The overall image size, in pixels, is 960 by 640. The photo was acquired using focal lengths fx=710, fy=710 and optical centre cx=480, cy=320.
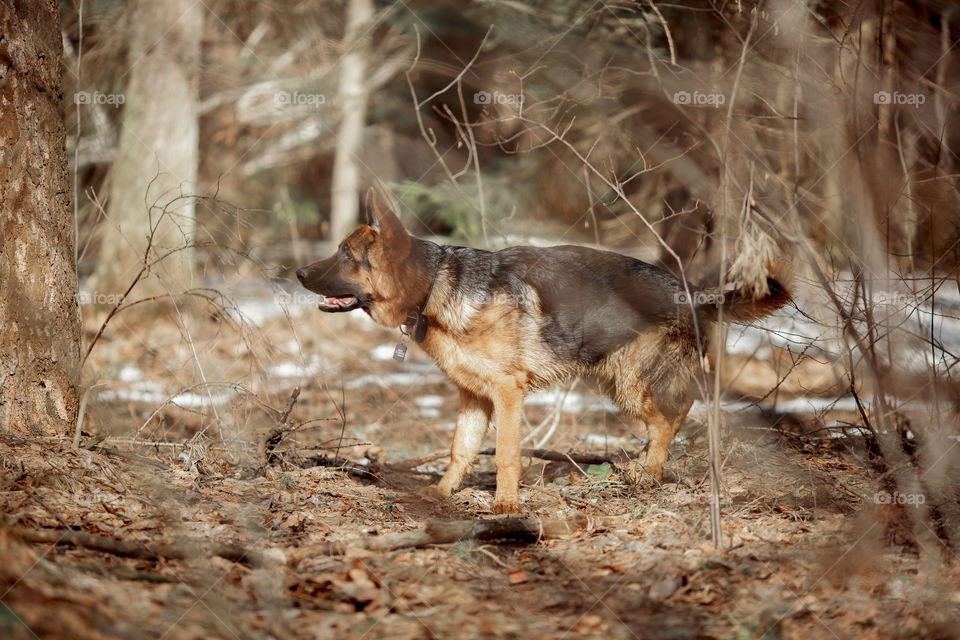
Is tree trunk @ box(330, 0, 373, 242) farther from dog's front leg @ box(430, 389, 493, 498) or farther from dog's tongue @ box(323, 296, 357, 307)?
dog's front leg @ box(430, 389, 493, 498)

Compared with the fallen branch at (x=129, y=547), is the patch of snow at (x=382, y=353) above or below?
above

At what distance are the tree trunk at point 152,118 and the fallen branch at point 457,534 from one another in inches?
332

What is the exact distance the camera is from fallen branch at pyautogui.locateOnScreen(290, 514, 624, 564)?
399 centimetres

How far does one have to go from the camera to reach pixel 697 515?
4.55 meters

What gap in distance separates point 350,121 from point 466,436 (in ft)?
42.0

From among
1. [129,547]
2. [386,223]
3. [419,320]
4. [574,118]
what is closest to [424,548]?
[129,547]

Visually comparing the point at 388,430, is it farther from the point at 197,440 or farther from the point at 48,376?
the point at 48,376

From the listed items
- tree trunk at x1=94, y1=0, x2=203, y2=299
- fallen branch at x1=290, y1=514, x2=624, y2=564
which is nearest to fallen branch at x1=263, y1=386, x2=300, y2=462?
fallen branch at x1=290, y1=514, x2=624, y2=564

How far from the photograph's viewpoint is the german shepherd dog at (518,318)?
218 inches

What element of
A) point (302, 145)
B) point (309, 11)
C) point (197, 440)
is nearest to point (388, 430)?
point (197, 440)

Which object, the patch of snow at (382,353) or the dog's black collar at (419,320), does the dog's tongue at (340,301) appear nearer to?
the dog's black collar at (419,320)

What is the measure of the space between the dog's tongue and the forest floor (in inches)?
23.7

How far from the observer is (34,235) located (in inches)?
179

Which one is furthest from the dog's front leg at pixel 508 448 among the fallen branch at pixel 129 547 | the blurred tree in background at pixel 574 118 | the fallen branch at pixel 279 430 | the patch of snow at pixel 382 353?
the patch of snow at pixel 382 353
